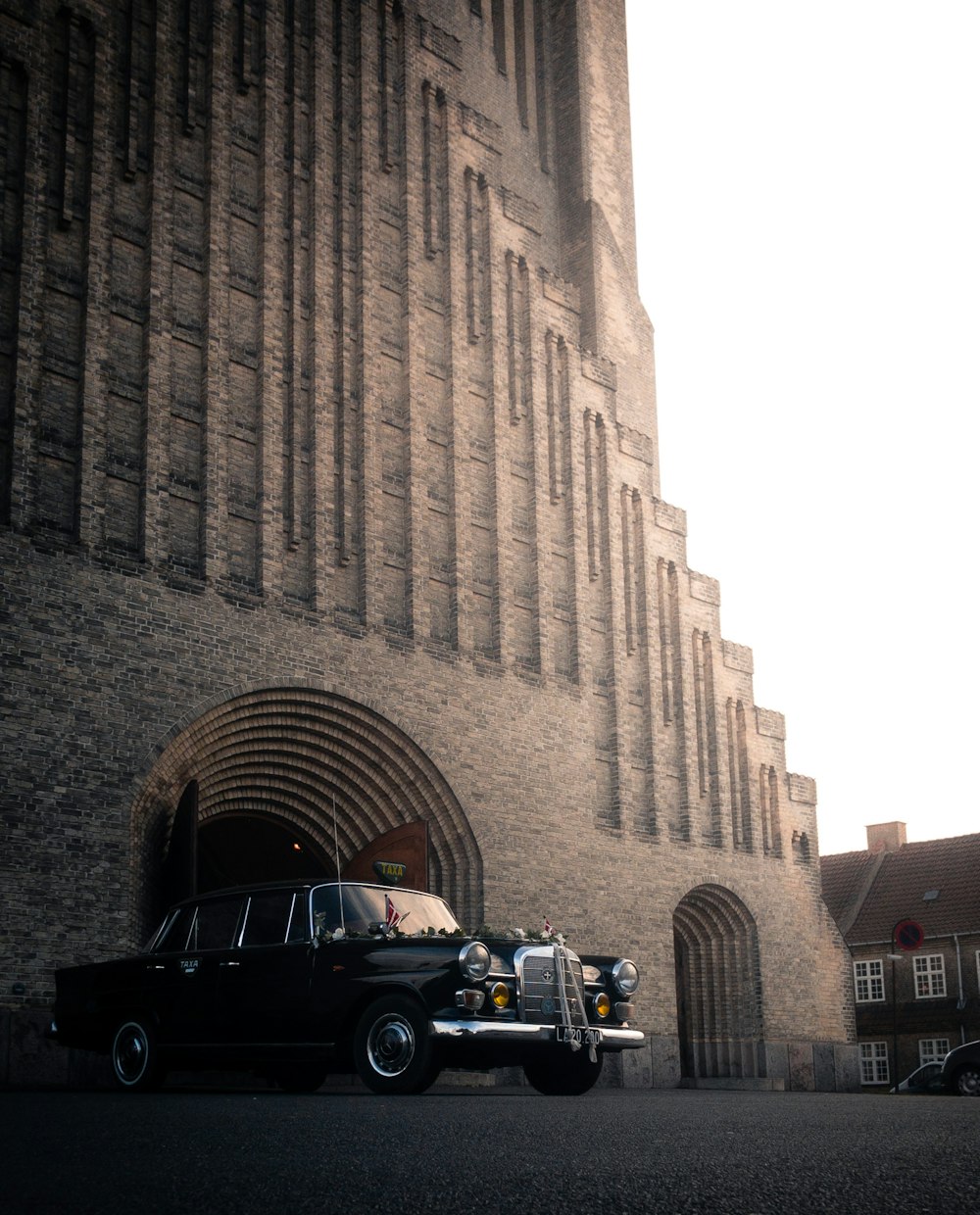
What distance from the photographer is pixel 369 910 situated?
38.0 ft

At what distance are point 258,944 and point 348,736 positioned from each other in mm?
8057

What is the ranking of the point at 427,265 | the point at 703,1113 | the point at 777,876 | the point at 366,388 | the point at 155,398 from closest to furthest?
the point at 703,1113 → the point at 155,398 → the point at 366,388 → the point at 427,265 → the point at 777,876

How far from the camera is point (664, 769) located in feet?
80.7

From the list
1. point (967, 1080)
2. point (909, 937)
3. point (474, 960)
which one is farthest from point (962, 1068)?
point (474, 960)

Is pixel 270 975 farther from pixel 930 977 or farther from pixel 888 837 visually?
pixel 888 837

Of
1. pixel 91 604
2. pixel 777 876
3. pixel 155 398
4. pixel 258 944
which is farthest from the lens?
pixel 777 876

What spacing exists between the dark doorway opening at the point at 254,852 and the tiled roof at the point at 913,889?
2760 cm

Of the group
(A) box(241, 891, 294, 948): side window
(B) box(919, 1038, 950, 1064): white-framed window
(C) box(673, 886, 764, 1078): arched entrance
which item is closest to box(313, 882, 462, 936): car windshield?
(A) box(241, 891, 294, 948): side window

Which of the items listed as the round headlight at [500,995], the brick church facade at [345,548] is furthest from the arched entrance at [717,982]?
the round headlight at [500,995]

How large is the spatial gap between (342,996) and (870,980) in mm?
39180

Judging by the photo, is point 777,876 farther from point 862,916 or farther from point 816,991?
point 862,916

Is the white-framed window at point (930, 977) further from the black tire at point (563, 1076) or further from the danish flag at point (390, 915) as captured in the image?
the danish flag at point (390, 915)

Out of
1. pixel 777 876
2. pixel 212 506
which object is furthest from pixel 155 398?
pixel 777 876

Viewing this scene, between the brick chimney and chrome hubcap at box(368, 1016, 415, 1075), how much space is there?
137ft
